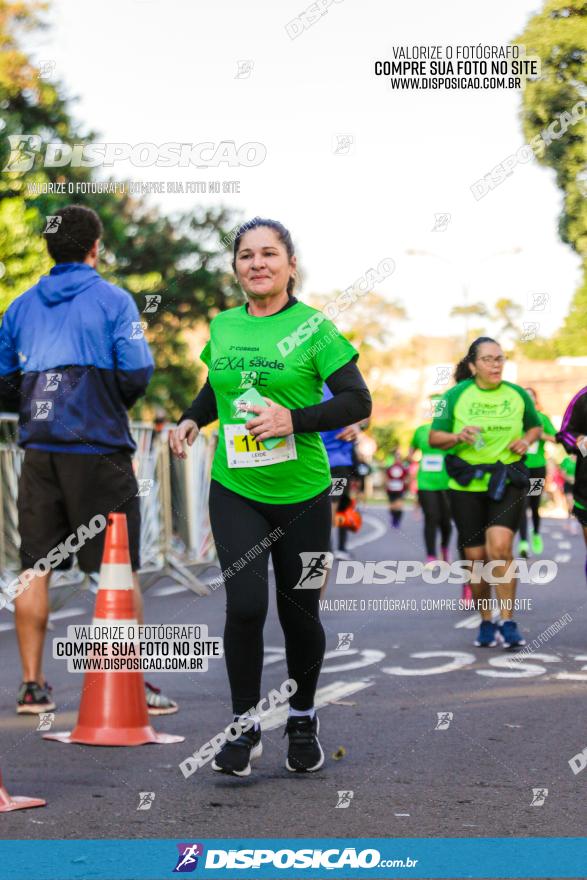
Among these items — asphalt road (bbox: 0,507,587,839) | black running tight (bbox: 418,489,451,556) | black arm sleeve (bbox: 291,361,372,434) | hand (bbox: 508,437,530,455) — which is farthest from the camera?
black running tight (bbox: 418,489,451,556)

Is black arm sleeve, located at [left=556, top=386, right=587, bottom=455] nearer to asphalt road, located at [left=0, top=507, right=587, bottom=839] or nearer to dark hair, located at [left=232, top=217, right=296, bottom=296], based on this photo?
asphalt road, located at [left=0, top=507, right=587, bottom=839]

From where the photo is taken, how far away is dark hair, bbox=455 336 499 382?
9.16m

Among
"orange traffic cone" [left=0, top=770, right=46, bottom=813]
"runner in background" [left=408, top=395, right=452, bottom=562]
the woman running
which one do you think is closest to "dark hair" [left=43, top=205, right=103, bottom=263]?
the woman running

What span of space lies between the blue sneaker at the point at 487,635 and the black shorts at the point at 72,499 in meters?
3.40

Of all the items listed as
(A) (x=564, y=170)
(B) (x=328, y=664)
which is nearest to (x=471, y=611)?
(B) (x=328, y=664)

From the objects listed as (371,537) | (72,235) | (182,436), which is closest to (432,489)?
(72,235)

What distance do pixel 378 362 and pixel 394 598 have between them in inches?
2886

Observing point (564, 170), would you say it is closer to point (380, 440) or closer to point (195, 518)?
point (195, 518)

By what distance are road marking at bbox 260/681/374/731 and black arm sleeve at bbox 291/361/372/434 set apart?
1641 mm

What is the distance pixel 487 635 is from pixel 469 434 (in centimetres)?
126

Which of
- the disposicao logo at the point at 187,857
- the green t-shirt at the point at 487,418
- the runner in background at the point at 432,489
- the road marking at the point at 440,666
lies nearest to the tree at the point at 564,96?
the runner in background at the point at 432,489

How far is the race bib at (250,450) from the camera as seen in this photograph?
519cm

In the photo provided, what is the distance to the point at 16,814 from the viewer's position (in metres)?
4.39

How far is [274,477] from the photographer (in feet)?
17.2
